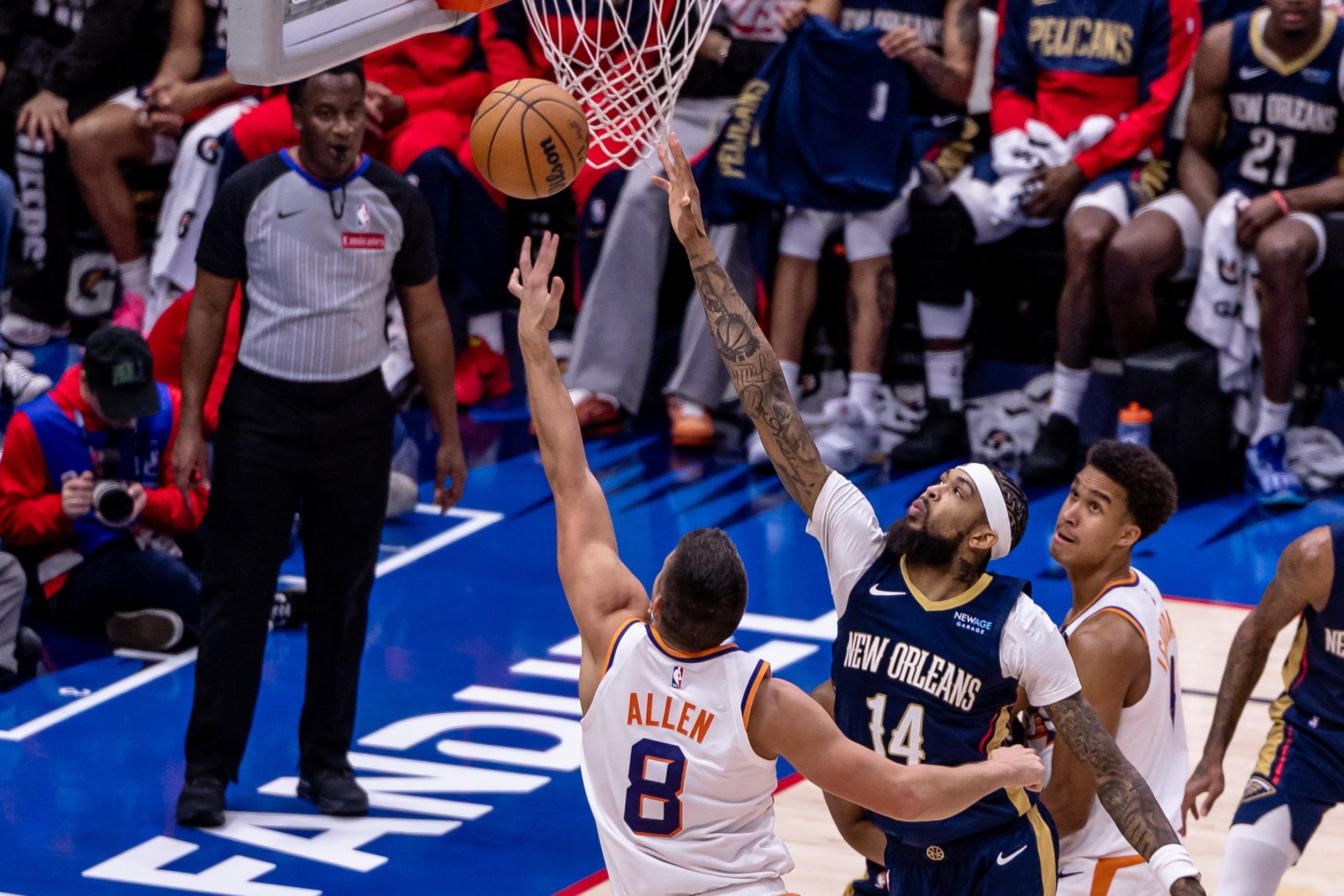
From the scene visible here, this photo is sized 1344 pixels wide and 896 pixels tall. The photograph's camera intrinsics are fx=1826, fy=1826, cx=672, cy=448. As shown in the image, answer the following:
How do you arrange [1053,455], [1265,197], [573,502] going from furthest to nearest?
[1053,455]
[1265,197]
[573,502]

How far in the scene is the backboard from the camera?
4.07 metres

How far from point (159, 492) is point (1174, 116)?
5.71 meters

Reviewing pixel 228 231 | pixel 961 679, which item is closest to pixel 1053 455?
pixel 228 231

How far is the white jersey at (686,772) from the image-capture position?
373 centimetres

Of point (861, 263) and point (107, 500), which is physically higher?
point (861, 263)

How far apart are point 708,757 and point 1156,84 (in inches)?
263

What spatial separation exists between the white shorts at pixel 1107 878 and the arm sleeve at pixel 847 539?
0.90 metres

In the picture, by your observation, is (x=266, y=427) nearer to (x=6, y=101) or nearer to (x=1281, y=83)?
(x=1281, y=83)

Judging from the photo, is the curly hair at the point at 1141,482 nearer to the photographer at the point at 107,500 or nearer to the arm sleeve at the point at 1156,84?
the photographer at the point at 107,500

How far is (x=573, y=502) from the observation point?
14.0 feet

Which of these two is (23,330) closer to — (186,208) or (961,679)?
(186,208)

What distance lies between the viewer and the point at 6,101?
11523 mm

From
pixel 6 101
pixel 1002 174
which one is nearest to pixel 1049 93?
pixel 1002 174

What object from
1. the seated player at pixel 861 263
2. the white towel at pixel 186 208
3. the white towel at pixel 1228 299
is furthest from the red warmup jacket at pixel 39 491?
the white towel at pixel 1228 299
